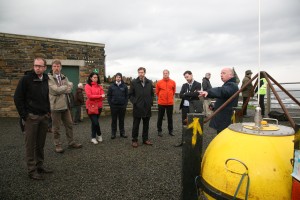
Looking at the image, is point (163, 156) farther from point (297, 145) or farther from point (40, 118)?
point (297, 145)

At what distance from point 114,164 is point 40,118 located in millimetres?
1689

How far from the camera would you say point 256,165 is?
185cm

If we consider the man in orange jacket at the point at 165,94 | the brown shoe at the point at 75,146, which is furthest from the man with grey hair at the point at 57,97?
the man in orange jacket at the point at 165,94

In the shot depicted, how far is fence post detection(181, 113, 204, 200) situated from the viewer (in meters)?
2.29

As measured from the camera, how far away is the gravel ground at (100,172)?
346 centimetres

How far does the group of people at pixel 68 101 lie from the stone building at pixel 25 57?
5483 millimetres

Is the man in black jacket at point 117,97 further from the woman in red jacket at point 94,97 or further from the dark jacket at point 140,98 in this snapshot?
the dark jacket at point 140,98

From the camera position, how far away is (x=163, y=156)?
520cm

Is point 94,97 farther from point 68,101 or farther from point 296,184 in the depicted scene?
point 296,184

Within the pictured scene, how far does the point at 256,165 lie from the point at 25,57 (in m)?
11.5

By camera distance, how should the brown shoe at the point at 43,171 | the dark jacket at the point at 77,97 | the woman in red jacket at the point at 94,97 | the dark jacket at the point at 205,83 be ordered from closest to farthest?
1. the brown shoe at the point at 43,171
2. the woman in red jacket at the point at 94,97
3. the dark jacket at the point at 205,83
4. the dark jacket at the point at 77,97

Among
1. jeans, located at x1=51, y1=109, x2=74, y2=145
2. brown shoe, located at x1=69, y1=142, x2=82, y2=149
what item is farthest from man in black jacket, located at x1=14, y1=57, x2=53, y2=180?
brown shoe, located at x1=69, y1=142, x2=82, y2=149

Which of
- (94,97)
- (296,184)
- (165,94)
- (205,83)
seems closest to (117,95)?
(94,97)

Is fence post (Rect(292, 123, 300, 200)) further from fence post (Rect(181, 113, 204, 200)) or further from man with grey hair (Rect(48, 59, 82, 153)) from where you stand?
man with grey hair (Rect(48, 59, 82, 153))
